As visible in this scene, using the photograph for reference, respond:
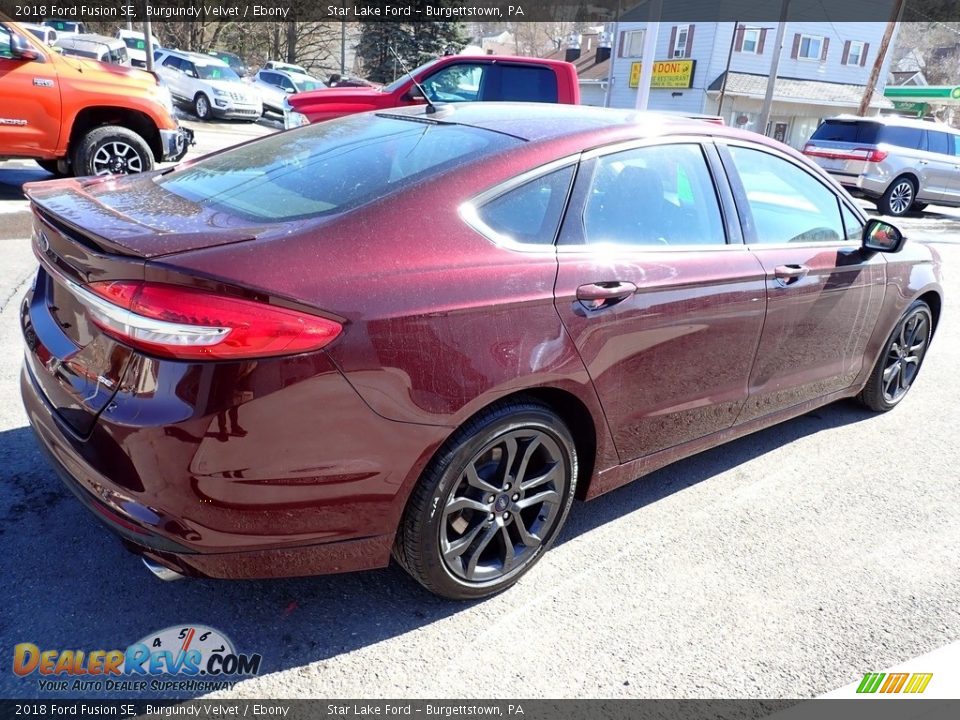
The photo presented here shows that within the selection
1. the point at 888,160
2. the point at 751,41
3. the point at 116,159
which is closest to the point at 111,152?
the point at 116,159

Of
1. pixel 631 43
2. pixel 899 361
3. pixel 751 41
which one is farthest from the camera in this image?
pixel 631 43

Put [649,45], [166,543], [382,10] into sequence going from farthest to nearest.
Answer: [382,10] → [649,45] → [166,543]

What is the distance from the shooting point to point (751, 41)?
1416 inches

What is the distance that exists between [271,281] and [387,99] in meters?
8.13

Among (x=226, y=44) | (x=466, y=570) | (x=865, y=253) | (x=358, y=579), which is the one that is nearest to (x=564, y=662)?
(x=466, y=570)

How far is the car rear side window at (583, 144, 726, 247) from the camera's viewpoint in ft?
9.16

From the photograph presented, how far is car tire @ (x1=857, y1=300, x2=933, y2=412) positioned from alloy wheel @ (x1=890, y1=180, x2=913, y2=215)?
12.5 metres

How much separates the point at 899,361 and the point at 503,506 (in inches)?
126

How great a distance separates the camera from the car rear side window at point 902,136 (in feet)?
49.1

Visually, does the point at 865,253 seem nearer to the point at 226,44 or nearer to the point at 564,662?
the point at 564,662

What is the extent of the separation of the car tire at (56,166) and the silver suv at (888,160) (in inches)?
529

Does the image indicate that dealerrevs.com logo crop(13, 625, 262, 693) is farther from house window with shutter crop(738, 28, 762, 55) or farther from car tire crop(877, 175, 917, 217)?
house window with shutter crop(738, 28, 762, 55)

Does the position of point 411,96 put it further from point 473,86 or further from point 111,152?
point 111,152

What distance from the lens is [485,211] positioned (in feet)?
8.16
